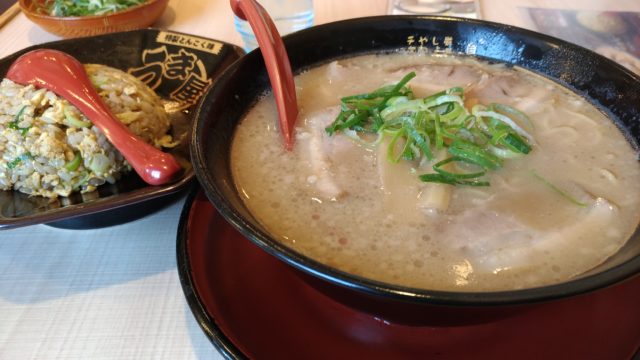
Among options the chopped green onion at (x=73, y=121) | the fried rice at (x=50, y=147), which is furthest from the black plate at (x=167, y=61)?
the chopped green onion at (x=73, y=121)

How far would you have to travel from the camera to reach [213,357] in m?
0.96

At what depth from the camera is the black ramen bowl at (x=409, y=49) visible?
66 centimetres

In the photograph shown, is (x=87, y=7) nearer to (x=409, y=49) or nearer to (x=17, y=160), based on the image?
(x=17, y=160)

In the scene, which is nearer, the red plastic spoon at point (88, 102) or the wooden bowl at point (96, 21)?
the red plastic spoon at point (88, 102)

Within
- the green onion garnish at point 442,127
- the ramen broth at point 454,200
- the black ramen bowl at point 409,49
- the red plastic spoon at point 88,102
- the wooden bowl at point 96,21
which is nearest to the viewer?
the black ramen bowl at point 409,49

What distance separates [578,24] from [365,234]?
1.73m

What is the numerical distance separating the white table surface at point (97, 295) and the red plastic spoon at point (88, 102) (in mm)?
171

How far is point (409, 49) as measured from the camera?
1492 millimetres

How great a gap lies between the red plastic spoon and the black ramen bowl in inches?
7.9

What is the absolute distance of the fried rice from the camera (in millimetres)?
1197

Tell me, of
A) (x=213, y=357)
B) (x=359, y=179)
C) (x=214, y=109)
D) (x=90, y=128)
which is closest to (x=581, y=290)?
(x=359, y=179)

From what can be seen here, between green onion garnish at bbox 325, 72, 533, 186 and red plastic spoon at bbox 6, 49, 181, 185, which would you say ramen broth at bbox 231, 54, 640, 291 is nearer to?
green onion garnish at bbox 325, 72, 533, 186

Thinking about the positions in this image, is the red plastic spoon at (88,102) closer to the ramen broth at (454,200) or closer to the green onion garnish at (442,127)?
the ramen broth at (454,200)

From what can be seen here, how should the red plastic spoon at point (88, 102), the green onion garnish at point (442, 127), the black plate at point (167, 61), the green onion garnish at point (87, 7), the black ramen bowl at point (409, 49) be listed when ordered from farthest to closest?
the green onion garnish at point (87, 7) < the black plate at point (167, 61) < the red plastic spoon at point (88, 102) < the green onion garnish at point (442, 127) < the black ramen bowl at point (409, 49)
